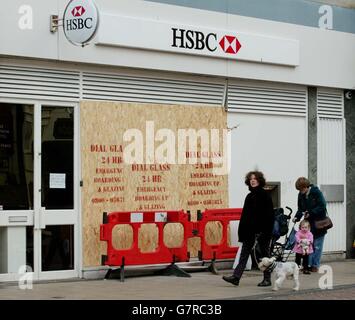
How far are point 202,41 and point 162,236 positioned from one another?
3620 millimetres

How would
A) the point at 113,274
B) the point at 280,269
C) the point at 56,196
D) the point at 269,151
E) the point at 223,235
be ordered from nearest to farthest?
1. the point at 280,269
2. the point at 56,196
3. the point at 113,274
4. the point at 223,235
5. the point at 269,151

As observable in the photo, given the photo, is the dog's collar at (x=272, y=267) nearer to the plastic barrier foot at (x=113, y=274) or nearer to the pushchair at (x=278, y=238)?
the pushchair at (x=278, y=238)

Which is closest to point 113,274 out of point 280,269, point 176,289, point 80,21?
point 176,289

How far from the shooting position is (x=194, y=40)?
15594mm

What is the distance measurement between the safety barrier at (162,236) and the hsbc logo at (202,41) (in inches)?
117

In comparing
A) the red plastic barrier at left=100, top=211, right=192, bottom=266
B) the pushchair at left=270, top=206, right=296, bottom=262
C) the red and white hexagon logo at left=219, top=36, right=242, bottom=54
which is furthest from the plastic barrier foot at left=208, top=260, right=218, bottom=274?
the red and white hexagon logo at left=219, top=36, right=242, bottom=54

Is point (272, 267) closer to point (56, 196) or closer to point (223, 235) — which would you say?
point (223, 235)

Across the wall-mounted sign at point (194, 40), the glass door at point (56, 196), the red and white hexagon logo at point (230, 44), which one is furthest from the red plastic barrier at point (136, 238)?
the red and white hexagon logo at point (230, 44)

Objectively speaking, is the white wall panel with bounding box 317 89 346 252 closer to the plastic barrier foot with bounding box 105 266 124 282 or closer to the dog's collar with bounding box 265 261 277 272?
the dog's collar with bounding box 265 261 277 272

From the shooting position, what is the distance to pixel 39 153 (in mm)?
14016

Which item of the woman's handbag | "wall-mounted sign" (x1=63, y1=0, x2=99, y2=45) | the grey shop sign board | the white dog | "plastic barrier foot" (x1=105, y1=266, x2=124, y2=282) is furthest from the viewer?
the grey shop sign board

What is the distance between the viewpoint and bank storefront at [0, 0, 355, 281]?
13.9 metres

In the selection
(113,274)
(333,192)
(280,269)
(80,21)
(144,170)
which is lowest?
(113,274)

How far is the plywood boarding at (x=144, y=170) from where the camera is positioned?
47.5 ft
